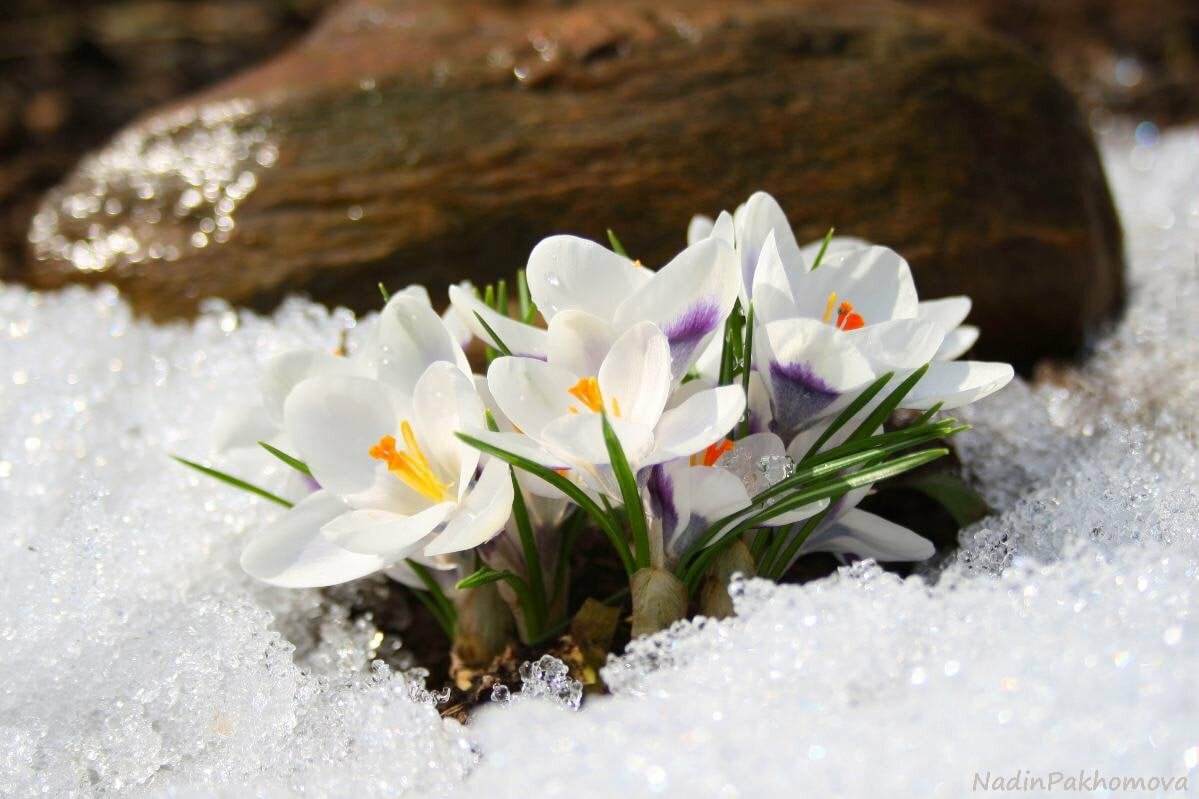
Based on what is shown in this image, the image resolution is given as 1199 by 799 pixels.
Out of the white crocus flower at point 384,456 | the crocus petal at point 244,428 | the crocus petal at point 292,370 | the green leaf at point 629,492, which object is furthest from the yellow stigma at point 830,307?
the crocus petal at point 244,428

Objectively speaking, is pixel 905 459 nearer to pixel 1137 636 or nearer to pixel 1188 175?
pixel 1137 636

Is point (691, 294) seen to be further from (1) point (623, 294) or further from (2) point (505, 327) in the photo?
(2) point (505, 327)

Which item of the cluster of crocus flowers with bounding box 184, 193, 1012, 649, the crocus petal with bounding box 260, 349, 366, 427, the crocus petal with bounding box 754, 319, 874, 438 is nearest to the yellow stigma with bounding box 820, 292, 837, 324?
the cluster of crocus flowers with bounding box 184, 193, 1012, 649

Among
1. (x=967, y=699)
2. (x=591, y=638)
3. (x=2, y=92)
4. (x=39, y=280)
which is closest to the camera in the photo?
(x=967, y=699)

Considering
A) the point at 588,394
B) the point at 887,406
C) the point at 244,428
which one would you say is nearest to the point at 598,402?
the point at 588,394

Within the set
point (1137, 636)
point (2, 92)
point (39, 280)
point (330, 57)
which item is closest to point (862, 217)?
point (1137, 636)
